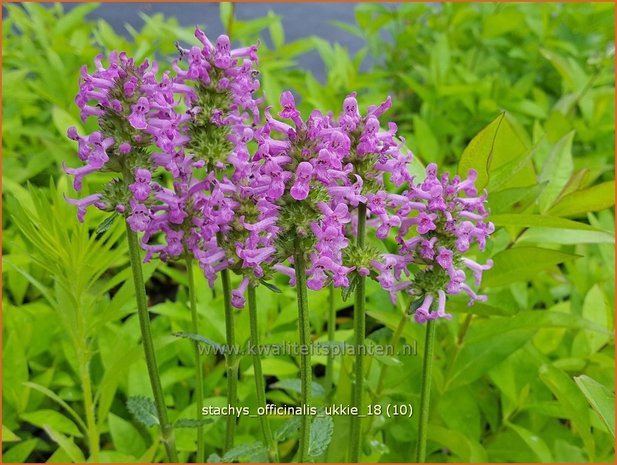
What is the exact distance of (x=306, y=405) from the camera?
116 centimetres

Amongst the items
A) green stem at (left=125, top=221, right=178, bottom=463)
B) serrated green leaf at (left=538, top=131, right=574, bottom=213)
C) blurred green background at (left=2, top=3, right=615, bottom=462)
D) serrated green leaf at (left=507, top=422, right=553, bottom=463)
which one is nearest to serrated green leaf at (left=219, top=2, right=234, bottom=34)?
blurred green background at (left=2, top=3, right=615, bottom=462)

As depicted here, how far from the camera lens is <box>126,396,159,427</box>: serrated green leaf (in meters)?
1.42

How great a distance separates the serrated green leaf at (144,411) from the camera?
1.42m

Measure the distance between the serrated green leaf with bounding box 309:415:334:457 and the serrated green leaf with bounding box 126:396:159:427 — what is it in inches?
12.8

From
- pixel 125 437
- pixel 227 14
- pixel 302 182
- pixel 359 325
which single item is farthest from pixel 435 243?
pixel 227 14

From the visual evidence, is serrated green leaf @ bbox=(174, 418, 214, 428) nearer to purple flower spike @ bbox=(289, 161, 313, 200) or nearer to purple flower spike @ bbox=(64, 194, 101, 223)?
purple flower spike @ bbox=(64, 194, 101, 223)

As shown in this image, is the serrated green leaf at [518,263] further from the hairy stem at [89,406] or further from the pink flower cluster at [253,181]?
the hairy stem at [89,406]

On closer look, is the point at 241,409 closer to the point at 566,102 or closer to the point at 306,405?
the point at 306,405

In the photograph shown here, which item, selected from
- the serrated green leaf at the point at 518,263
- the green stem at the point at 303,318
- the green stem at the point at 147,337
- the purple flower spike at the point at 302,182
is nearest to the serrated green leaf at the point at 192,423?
the green stem at the point at 147,337

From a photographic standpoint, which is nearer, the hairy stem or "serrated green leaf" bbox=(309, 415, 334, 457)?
"serrated green leaf" bbox=(309, 415, 334, 457)

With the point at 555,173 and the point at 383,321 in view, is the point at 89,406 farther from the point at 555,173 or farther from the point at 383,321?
the point at 555,173

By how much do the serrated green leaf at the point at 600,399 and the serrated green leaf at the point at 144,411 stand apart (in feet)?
2.69

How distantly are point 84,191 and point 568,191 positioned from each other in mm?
1104

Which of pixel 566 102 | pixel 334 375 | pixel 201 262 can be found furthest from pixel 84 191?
pixel 566 102
